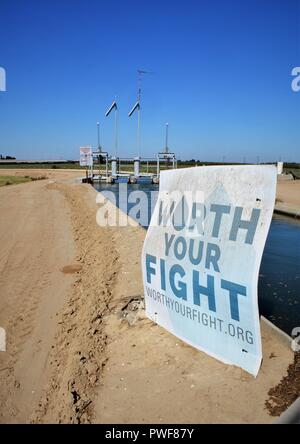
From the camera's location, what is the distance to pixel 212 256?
395cm

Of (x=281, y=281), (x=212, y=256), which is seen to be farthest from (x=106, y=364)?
(x=281, y=281)

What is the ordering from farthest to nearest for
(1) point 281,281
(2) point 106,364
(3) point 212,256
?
1. (1) point 281,281
2. (2) point 106,364
3. (3) point 212,256

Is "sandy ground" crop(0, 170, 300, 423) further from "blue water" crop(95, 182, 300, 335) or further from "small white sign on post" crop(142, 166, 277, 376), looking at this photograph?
"blue water" crop(95, 182, 300, 335)

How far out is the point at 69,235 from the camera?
12.4 m

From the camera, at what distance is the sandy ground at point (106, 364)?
11.3ft

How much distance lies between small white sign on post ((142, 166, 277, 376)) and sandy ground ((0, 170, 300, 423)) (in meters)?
0.30

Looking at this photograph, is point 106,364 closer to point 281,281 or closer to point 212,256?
point 212,256

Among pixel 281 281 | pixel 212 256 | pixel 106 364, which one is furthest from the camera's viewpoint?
pixel 281 281

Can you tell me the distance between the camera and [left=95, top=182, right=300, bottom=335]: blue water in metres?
6.16

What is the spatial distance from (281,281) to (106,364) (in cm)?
526

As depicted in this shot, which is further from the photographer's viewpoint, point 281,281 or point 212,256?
point 281,281

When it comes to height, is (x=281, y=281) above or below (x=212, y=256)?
below

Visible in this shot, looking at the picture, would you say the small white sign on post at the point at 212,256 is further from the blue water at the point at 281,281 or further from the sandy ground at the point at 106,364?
the blue water at the point at 281,281

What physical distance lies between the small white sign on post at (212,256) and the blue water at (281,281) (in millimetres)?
2064
